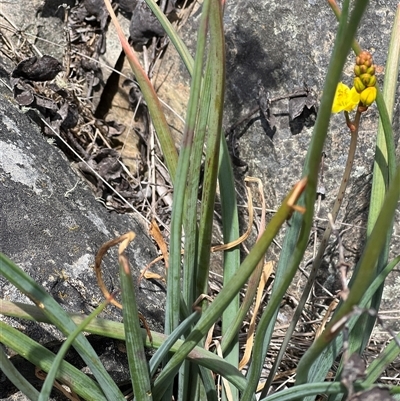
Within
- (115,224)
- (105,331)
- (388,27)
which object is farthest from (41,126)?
(388,27)

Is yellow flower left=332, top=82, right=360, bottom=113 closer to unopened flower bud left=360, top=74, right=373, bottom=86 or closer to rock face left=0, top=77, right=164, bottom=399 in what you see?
unopened flower bud left=360, top=74, right=373, bottom=86

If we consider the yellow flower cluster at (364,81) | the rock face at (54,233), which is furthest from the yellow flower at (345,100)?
the rock face at (54,233)

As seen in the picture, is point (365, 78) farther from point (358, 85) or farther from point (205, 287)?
point (205, 287)

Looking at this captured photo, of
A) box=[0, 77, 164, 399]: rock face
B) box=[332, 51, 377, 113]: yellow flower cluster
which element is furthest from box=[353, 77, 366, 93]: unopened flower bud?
box=[0, 77, 164, 399]: rock face

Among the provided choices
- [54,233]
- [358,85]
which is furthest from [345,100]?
[54,233]

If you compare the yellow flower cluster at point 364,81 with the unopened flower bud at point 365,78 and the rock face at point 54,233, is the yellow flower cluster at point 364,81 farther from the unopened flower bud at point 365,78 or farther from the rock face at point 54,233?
the rock face at point 54,233

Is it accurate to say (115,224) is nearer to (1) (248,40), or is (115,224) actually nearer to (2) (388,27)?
(1) (248,40)
